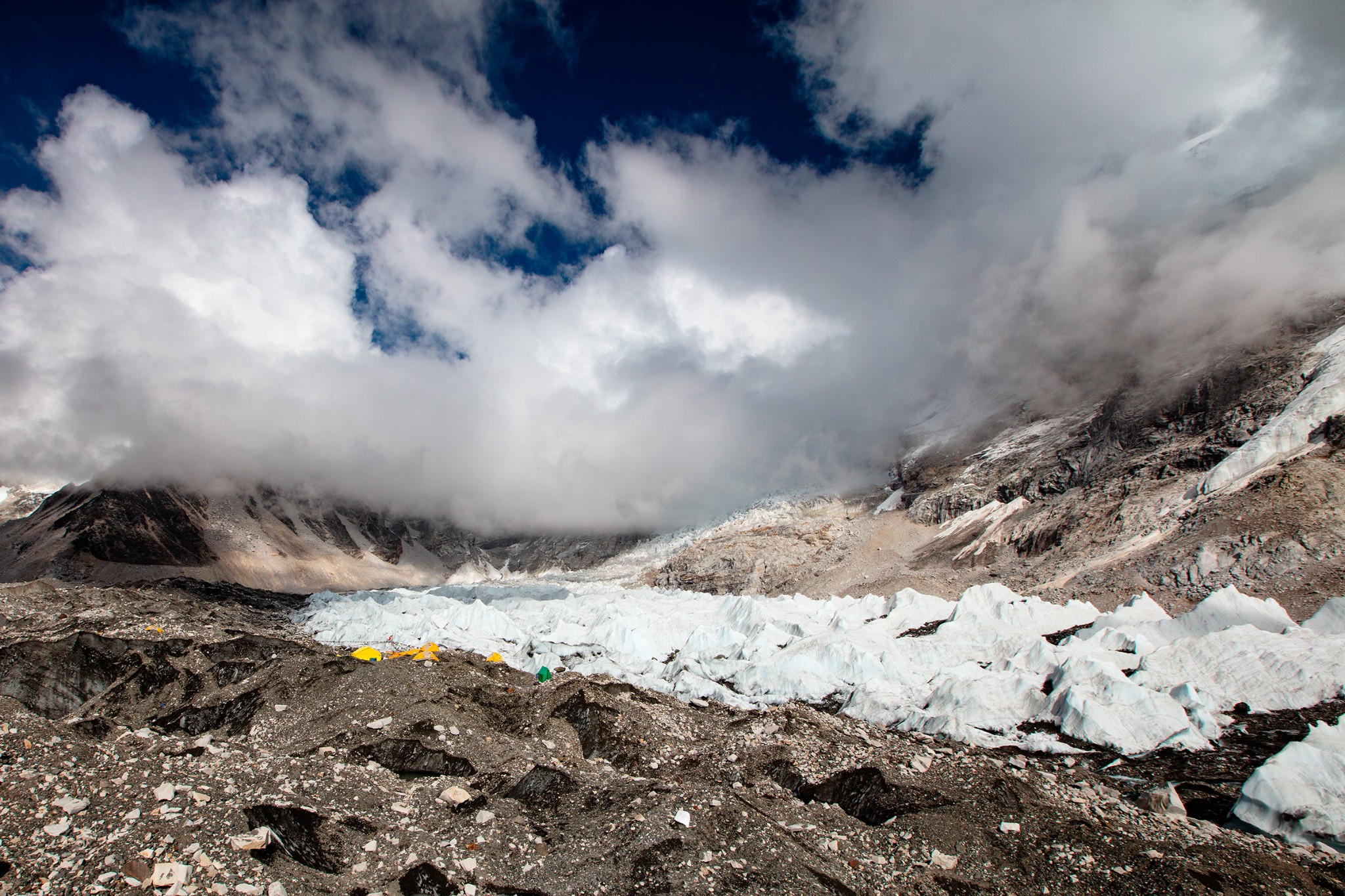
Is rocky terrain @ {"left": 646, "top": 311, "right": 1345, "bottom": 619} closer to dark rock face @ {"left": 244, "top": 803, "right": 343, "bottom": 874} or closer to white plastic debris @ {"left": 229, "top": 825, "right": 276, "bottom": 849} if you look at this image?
dark rock face @ {"left": 244, "top": 803, "right": 343, "bottom": 874}

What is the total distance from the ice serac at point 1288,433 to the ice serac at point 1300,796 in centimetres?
4664

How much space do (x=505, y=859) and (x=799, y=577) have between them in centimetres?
7608

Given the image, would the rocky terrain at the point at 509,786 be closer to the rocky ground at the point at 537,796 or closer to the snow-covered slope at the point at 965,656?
the rocky ground at the point at 537,796

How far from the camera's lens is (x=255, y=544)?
127m

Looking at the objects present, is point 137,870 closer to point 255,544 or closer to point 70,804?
point 70,804

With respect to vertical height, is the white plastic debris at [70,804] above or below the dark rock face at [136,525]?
below

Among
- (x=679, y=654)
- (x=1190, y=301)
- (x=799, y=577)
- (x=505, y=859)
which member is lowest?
(x=505, y=859)

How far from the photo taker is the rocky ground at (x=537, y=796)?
8.21 metres

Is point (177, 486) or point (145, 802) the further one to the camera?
point (177, 486)

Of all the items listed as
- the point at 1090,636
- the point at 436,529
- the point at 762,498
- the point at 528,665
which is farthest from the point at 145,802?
the point at 436,529

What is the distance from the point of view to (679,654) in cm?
2566

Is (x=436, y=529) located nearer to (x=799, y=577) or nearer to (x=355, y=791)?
(x=799, y=577)

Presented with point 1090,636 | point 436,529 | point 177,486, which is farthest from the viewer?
point 436,529

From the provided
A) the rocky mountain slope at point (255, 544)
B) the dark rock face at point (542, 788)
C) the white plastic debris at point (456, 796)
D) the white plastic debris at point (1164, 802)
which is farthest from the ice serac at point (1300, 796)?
the rocky mountain slope at point (255, 544)
